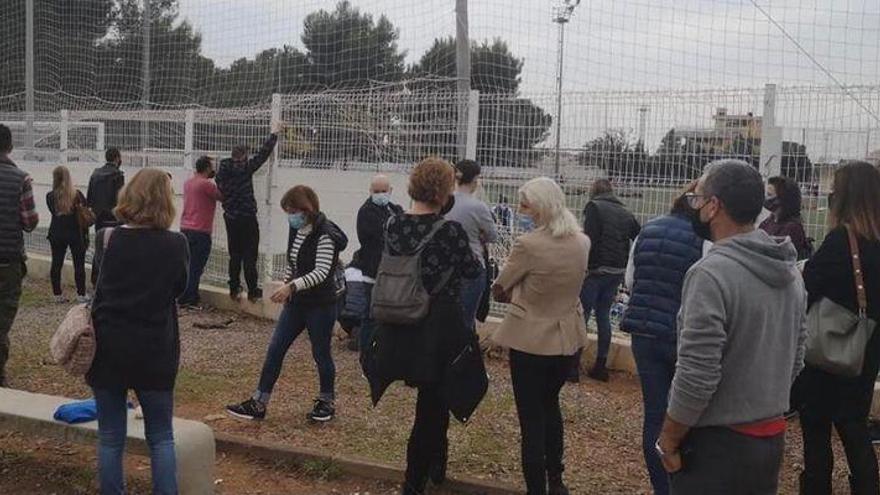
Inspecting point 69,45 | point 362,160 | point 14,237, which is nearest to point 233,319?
point 362,160

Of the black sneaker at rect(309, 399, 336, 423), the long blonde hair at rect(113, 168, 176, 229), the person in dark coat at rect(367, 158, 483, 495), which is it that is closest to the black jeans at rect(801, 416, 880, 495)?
the person in dark coat at rect(367, 158, 483, 495)

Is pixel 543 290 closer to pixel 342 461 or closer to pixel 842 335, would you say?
pixel 842 335

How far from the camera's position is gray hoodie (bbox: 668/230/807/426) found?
8.66ft

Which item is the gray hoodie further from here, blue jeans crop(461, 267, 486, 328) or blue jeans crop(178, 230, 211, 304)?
blue jeans crop(178, 230, 211, 304)

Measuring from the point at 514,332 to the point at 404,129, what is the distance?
4640 mm

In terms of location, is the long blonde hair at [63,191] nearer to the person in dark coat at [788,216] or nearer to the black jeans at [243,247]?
the black jeans at [243,247]

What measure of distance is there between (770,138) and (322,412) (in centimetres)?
383

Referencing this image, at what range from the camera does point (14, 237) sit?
239 inches

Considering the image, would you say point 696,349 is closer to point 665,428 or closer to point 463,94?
point 665,428

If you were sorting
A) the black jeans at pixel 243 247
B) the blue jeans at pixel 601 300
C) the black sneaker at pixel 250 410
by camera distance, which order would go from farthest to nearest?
the black jeans at pixel 243 247 → the blue jeans at pixel 601 300 → the black sneaker at pixel 250 410

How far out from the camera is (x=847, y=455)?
4.15m

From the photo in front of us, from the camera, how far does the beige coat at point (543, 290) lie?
4.21 m

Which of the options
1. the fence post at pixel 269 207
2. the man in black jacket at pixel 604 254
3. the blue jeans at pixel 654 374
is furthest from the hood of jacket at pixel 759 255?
the fence post at pixel 269 207

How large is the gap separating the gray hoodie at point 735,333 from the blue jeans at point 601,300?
14.1ft
